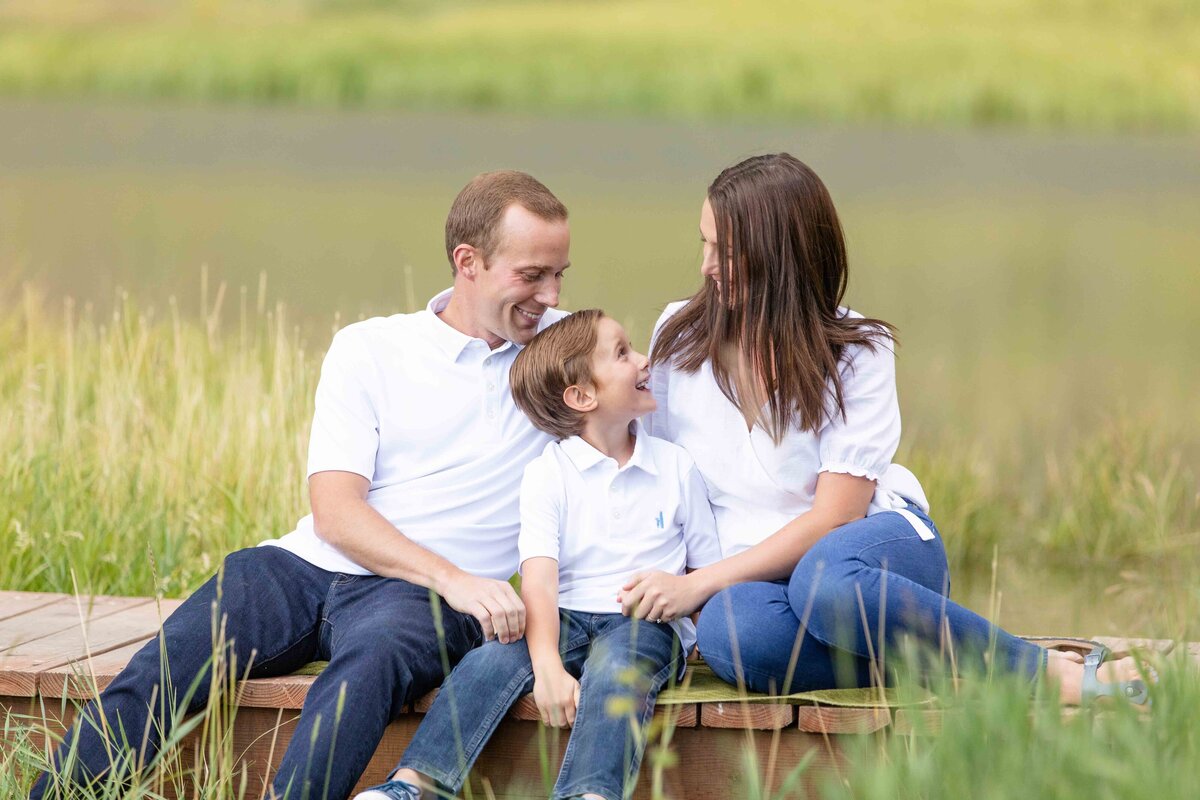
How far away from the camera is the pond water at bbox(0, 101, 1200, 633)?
26.2 feet

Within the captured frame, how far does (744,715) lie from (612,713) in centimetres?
32

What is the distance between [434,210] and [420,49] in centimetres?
1033

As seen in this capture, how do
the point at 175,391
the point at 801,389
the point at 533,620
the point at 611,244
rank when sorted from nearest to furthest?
the point at 533,620 < the point at 801,389 < the point at 175,391 < the point at 611,244

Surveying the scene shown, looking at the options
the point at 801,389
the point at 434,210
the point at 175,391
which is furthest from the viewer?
the point at 434,210

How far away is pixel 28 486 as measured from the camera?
15.0 feet

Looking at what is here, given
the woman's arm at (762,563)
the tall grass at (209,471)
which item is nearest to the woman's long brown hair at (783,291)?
the woman's arm at (762,563)

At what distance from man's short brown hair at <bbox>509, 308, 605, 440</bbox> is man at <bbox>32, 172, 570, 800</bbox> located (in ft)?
0.32

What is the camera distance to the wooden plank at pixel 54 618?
3.29 meters

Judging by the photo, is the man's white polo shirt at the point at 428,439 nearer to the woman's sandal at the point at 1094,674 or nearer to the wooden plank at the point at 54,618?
the wooden plank at the point at 54,618

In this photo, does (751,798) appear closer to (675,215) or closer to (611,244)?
(611,244)

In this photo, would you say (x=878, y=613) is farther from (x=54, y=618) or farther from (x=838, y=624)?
(x=54, y=618)

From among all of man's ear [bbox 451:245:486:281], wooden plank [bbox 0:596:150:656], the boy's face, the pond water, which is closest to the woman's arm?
the boy's face

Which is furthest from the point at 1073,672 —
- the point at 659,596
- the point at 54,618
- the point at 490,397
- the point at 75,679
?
the point at 54,618

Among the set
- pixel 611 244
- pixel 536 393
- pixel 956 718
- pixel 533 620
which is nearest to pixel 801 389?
pixel 536 393
